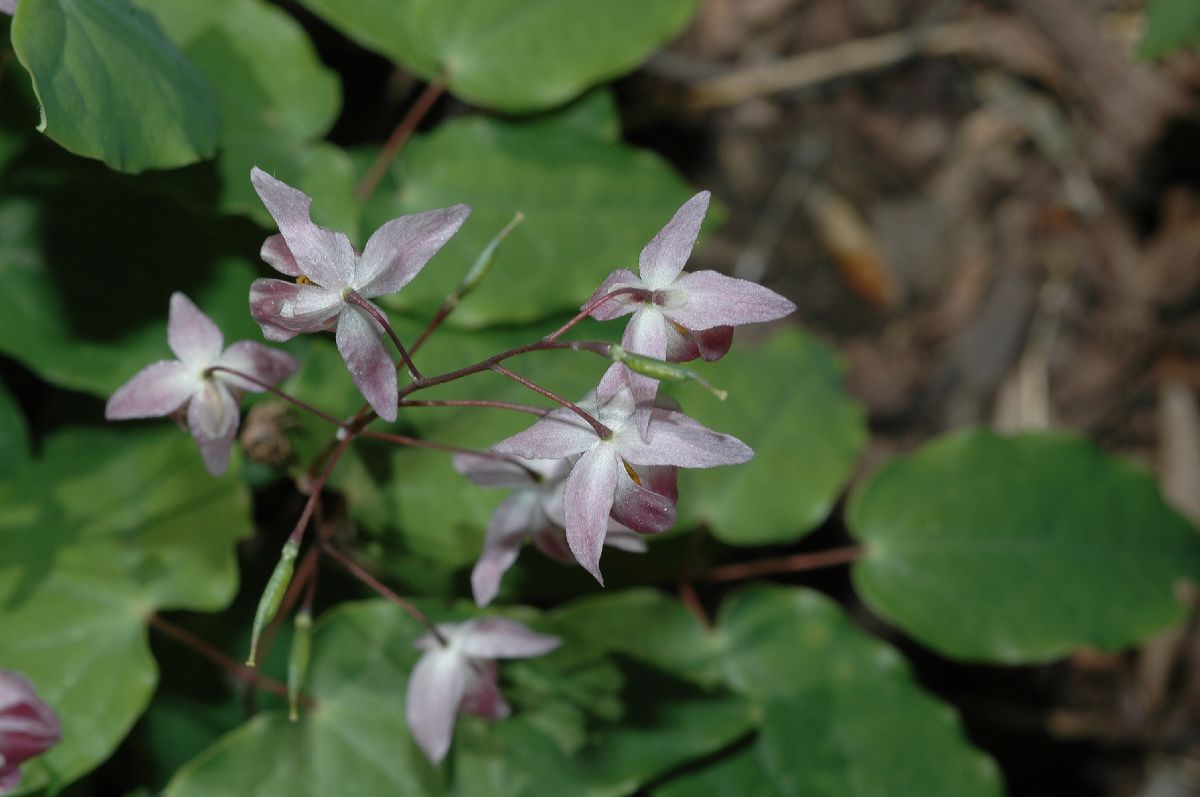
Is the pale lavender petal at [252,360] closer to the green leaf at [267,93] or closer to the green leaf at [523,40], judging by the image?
the green leaf at [267,93]

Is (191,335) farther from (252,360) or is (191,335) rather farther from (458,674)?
(458,674)

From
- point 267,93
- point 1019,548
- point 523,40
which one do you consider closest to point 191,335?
point 267,93

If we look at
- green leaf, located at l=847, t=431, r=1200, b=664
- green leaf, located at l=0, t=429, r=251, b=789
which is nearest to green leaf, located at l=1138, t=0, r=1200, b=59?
green leaf, located at l=847, t=431, r=1200, b=664

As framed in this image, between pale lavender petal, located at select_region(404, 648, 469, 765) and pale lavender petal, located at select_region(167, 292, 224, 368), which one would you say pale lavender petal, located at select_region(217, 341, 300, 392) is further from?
pale lavender petal, located at select_region(404, 648, 469, 765)

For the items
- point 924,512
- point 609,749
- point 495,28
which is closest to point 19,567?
point 609,749

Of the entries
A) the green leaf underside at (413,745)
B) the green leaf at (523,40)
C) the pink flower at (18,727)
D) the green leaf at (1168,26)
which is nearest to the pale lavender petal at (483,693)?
the green leaf underside at (413,745)

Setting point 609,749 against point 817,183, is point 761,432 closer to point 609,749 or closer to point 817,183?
point 609,749
